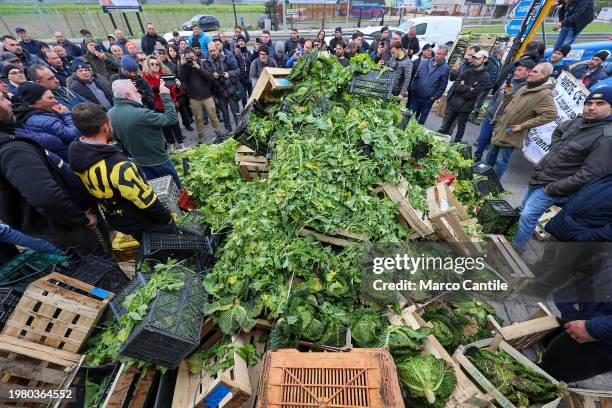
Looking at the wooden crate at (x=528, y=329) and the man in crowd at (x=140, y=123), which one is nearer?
the wooden crate at (x=528, y=329)

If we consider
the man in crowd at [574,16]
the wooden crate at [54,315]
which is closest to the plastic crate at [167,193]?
the wooden crate at [54,315]

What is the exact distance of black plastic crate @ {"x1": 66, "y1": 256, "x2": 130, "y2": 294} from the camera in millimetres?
3085

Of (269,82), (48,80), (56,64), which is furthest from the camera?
(56,64)

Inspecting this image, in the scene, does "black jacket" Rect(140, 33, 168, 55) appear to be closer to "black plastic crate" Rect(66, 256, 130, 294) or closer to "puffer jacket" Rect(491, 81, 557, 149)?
"black plastic crate" Rect(66, 256, 130, 294)

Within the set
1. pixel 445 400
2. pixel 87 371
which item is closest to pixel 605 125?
pixel 445 400

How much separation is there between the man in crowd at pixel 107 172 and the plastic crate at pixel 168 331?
1.08m

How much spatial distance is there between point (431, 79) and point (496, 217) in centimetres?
427

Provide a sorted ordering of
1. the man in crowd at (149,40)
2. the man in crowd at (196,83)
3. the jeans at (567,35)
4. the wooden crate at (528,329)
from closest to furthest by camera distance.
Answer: the wooden crate at (528,329)
the man in crowd at (196,83)
the jeans at (567,35)
the man in crowd at (149,40)

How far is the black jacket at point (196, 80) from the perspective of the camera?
6617mm

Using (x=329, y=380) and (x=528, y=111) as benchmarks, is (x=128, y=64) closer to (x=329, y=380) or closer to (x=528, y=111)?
(x=329, y=380)

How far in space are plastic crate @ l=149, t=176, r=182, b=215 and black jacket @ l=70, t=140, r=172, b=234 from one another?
77cm

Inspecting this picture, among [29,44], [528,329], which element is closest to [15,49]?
[29,44]

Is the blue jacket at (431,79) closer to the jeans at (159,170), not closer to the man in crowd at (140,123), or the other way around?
the man in crowd at (140,123)

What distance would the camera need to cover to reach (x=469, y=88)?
6234 mm
